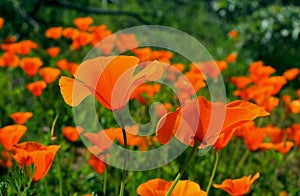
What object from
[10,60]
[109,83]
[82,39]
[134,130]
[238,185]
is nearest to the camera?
[109,83]

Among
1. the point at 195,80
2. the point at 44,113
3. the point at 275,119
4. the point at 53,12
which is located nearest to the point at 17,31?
the point at 53,12

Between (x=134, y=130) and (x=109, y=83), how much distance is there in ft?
3.51

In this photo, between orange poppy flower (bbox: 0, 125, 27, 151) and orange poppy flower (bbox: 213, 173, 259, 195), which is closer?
orange poppy flower (bbox: 213, 173, 259, 195)

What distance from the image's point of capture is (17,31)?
17.5 ft

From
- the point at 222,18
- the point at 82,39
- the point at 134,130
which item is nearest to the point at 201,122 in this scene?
the point at 134,130

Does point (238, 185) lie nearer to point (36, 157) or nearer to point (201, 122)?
point (201, 122)

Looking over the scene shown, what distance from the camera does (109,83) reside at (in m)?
1.16

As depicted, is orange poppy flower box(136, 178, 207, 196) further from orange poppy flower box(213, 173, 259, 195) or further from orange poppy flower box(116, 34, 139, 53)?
orange poppy flower box(116, 34, 139, 53)

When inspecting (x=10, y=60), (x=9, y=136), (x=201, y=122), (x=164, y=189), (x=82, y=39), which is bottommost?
(x=10, y=60)

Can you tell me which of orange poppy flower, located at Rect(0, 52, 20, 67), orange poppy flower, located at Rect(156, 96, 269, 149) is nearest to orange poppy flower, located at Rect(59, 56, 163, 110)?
orange poppy flower, located at Rect(156, 96, 269, 149)

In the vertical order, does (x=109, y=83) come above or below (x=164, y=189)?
above

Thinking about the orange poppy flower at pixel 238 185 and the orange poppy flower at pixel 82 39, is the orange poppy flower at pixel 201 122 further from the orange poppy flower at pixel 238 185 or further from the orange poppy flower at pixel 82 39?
the orange poppy flower at pixel 82 39

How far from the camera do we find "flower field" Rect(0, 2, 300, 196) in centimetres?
118

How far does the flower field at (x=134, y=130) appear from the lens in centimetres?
118
